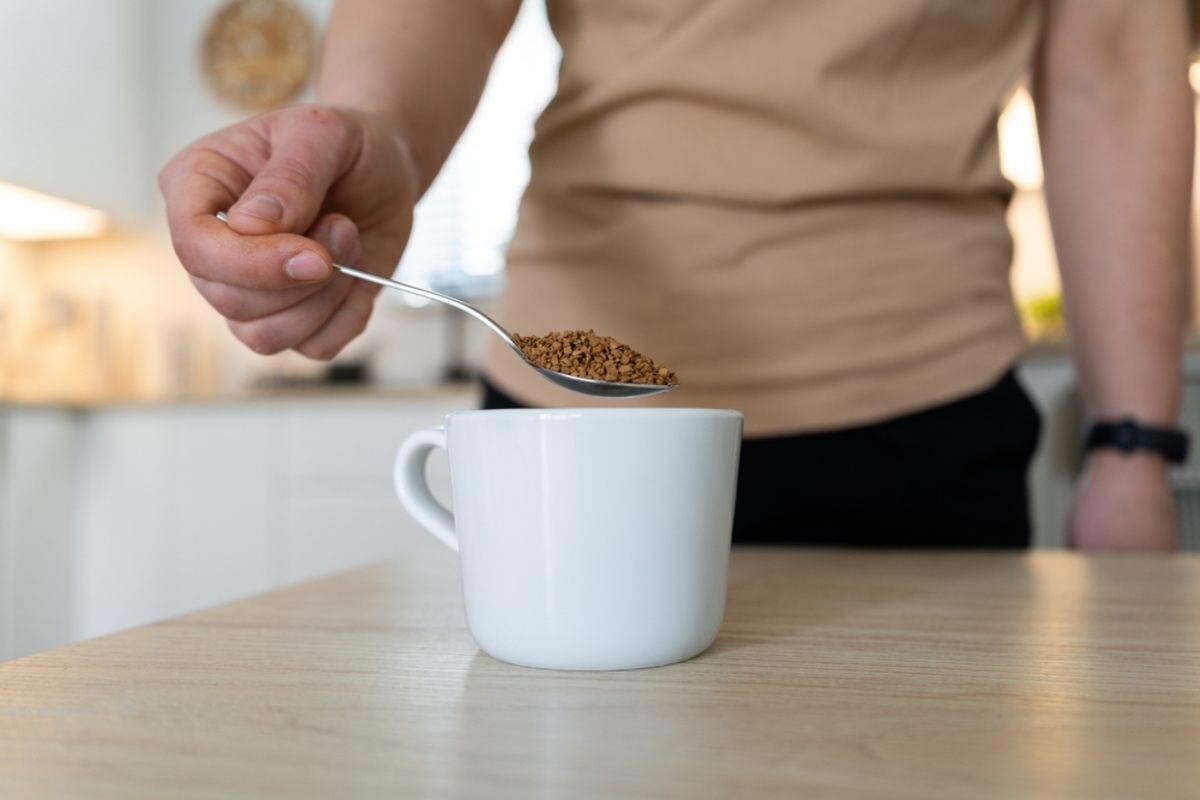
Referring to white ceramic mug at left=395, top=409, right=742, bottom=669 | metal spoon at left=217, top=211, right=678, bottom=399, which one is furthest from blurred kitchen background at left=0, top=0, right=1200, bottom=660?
white ceramic mug at left=395, top=409, right=742, bottom=669

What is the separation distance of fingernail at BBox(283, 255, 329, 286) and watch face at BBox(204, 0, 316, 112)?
2404 millimetres

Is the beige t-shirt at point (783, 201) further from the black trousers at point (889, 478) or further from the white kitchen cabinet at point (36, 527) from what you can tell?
the white kitchen cabinet at point (36, 527)

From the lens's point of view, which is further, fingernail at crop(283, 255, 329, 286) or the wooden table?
fingernail at crop(283, 255, 329, 286)

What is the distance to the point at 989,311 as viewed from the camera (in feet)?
2.48

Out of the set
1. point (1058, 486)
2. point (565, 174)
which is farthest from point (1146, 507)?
point (1058, 486)

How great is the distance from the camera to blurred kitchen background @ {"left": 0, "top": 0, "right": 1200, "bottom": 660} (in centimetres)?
205

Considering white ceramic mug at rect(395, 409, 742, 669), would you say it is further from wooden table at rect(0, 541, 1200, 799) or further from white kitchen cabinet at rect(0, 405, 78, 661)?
white kitchen cabinet at rect(0, 405, 78, 661)

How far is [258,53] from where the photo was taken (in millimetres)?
2645

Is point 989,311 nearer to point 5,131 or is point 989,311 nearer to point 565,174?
point 565,174

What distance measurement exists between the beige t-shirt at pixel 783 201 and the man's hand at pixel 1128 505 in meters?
0.13

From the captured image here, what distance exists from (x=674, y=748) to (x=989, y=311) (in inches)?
24.0

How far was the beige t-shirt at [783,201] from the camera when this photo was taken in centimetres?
71

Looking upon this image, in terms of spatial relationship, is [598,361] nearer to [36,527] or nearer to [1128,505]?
[1128,505]

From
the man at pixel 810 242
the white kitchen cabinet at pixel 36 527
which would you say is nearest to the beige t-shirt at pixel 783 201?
the man at pixel 810 242
